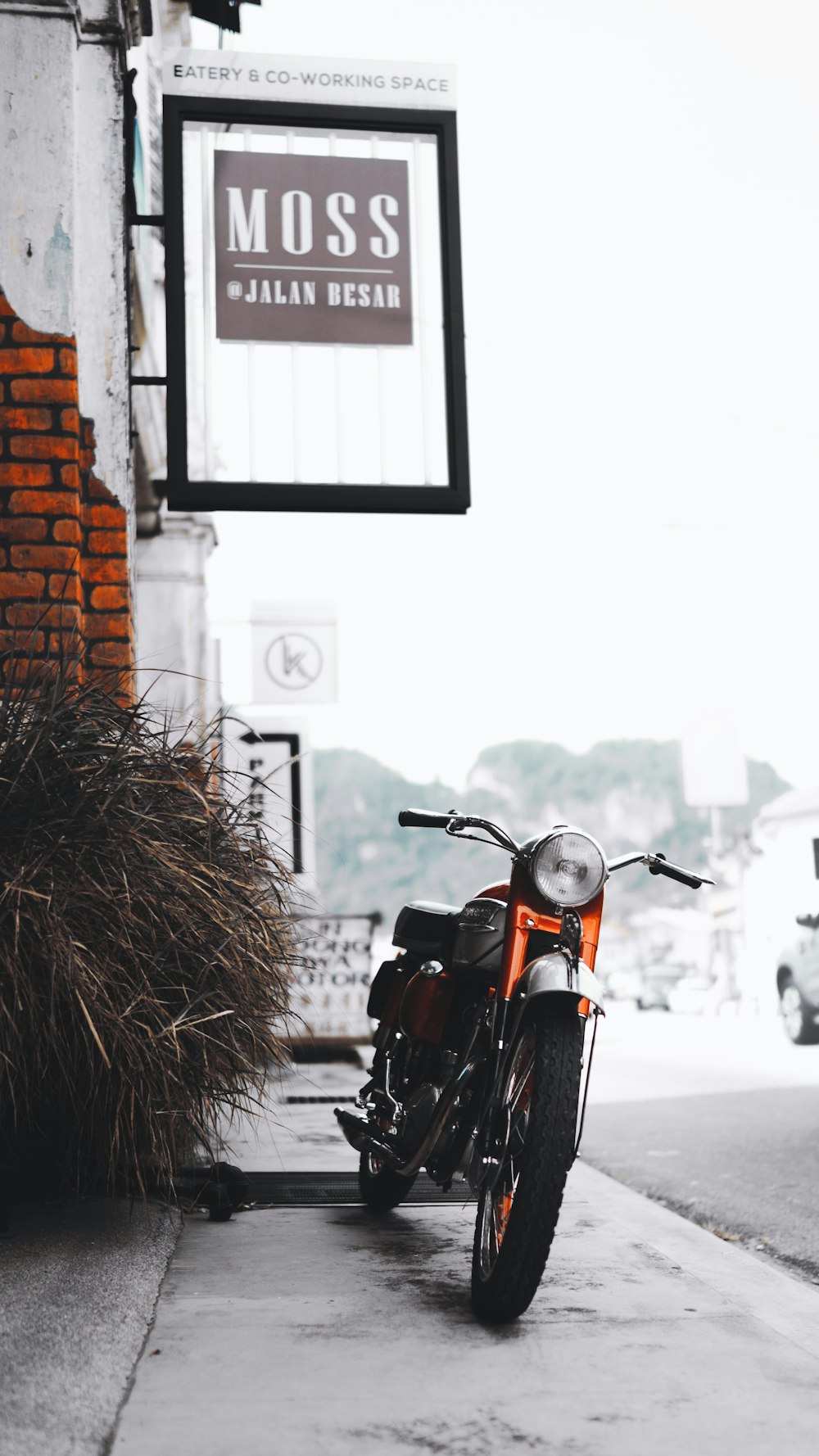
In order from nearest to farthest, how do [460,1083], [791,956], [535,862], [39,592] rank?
[535,862], [460,1083], [39,592], [791,956]

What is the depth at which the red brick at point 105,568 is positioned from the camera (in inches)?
224

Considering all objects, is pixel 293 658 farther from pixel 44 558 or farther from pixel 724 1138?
pixel 44 558

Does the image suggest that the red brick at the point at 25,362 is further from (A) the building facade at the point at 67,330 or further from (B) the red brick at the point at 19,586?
(B) the red brick at the point at 19,586

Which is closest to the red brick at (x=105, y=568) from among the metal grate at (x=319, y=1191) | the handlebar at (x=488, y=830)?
the handlebar at (x=488, y=830)

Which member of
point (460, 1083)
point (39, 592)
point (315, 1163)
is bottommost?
point (315, 1163)

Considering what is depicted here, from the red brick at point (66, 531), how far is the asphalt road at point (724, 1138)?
3.49 meters

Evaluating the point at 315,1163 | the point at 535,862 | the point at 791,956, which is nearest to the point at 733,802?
the point at 791,956

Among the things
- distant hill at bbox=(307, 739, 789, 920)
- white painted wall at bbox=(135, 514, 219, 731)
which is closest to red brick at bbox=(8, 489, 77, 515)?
white painted wall at bbox=(135, 514, 219, 731)

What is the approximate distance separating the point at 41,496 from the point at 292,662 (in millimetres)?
7749

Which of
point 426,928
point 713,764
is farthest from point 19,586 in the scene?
point 713,764

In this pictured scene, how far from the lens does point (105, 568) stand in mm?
5691

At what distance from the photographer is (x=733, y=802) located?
115ft

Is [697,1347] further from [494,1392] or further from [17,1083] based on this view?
[17,1083]

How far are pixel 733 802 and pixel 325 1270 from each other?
3216 centimetres
